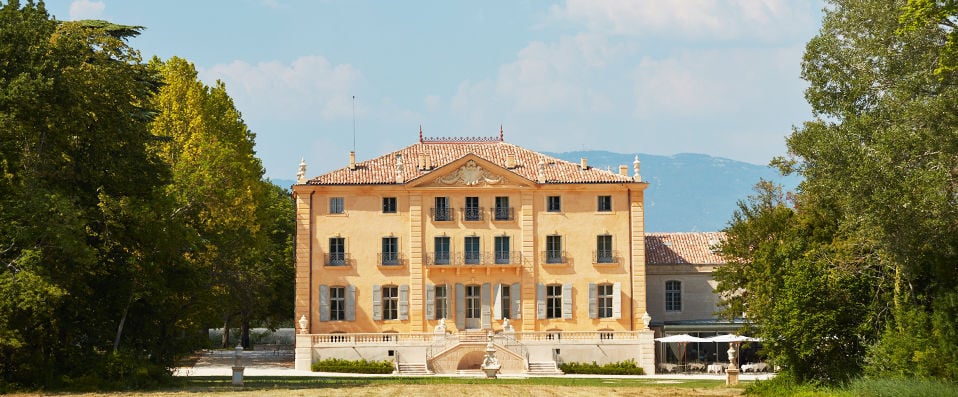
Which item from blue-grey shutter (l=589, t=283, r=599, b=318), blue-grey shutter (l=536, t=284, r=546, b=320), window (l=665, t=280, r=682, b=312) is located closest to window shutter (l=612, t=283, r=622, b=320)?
blue-grey shutter (l=589, t=283, r=599, b=318)

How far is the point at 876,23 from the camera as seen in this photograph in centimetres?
3078

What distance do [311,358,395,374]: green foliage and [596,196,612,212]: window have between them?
11211mm

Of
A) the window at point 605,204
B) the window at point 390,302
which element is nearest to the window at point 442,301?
the window at point 390,302

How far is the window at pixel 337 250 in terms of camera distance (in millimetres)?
57469

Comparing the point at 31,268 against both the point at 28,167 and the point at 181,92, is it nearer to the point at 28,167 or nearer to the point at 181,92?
the point at 28,167

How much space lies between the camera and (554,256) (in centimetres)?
5797

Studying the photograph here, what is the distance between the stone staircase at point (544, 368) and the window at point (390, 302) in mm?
6694

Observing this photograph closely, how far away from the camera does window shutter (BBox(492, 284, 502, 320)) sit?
57.5 metres

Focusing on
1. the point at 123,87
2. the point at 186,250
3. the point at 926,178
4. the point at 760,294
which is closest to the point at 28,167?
the point at 123,87

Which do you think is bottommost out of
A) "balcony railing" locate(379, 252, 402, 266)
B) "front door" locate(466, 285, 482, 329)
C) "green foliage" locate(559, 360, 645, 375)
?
"green foliage" locate(559, 360, 645, 375)

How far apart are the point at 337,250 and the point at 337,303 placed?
2.20 metres

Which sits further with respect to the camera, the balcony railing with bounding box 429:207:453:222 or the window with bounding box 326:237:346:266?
the balcony railing with bounding box 429:207:453:222

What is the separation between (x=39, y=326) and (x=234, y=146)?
2230 cm

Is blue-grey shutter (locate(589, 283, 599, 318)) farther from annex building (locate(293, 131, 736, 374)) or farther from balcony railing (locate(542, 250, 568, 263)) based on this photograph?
balcony railing (locate(542, 250, 568, 263))
